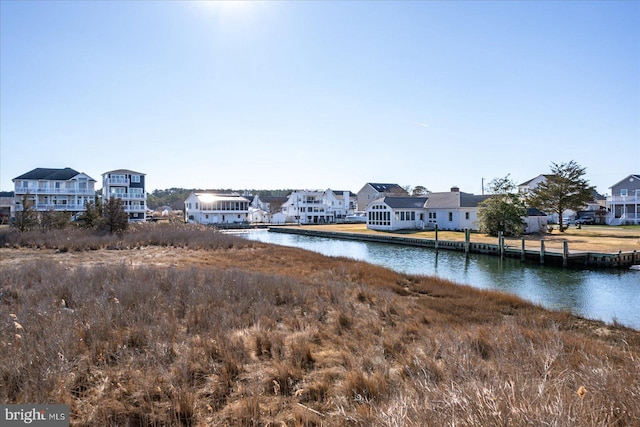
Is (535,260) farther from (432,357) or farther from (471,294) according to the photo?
(432,357)

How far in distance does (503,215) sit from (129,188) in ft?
178

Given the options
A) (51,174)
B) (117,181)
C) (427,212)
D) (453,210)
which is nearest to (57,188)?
(51,174)

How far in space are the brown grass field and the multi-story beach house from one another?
173 feet

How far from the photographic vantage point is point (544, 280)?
60.8 feet

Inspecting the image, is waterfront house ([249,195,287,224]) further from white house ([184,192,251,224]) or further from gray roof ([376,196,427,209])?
gray roof ([376,196,427,209])

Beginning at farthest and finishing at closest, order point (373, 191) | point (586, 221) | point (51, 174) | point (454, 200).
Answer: point (373, 191)
point (586, 221)
point (51, 174)
point (454, 200)

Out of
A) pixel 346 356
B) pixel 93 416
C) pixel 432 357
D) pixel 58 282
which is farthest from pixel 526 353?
pixel 58 282

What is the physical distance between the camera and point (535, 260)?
2438 cm

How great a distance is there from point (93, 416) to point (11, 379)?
1.32m

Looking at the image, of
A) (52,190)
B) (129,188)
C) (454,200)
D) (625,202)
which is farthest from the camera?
(129,188)

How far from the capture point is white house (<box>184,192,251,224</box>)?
66.1m

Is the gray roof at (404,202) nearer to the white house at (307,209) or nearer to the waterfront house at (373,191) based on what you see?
the white house at (307,209)

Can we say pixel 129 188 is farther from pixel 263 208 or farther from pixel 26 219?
pixel 263 208

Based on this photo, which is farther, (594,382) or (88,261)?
(88,261)
